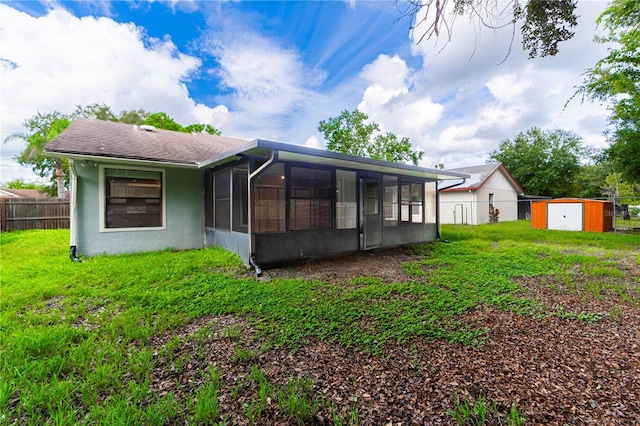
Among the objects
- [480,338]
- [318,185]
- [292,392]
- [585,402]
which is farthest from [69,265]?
[585,402]

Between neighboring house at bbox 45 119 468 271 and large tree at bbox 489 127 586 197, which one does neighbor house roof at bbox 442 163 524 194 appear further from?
neighboring house at bbox 45 119 468 271

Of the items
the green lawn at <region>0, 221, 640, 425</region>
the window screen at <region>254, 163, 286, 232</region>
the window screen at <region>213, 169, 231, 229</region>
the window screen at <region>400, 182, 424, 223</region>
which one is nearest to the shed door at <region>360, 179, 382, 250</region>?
the window screen at <region>400, 182, 424, 223</region>

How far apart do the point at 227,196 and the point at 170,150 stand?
223 cm

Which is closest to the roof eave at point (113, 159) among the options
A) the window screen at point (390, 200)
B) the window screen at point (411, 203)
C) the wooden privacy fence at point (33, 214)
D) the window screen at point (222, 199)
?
the window screen at point (222, 199)

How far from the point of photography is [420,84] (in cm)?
900

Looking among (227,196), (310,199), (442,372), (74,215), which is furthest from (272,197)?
(442,372)

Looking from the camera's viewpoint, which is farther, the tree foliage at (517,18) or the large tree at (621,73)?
the large tree at (621,73)

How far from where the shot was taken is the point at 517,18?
9.18 feet

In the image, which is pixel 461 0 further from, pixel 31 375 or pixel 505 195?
pixel 505 195

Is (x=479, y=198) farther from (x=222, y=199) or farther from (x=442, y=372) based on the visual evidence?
(x=442, y=372)

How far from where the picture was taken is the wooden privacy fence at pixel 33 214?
9.48 metres

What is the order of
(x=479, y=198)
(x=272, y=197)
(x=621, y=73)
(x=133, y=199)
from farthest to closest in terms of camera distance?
1. (x=479, y=198)
2. (x=621, y=73)
3. (x=133, y=199)
4. (x=272, y=197)

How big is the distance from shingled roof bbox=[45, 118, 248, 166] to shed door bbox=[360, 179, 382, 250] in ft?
12.8

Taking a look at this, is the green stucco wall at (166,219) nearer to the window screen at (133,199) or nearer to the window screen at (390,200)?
the window screen at (133,199)
